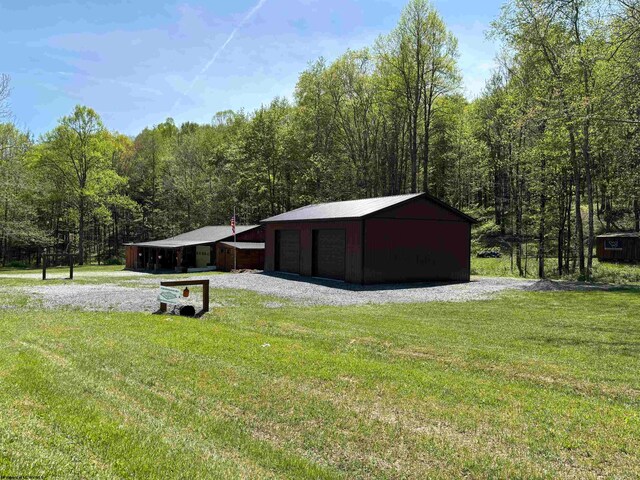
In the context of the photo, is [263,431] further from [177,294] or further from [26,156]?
[26,156]

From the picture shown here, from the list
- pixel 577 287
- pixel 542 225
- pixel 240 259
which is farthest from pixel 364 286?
pixel 542 225

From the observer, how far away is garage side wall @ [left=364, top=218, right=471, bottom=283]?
2030 cm

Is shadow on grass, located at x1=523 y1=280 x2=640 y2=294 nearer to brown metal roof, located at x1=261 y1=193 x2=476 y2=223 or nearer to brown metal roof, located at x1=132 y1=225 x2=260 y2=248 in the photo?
brown metal roof, located at x1=261 y1=193 x2=476 y2=223

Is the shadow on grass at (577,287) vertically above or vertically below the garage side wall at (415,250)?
below

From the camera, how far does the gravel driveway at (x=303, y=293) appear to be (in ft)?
41.8

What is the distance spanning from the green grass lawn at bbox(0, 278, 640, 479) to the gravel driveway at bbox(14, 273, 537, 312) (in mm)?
3727

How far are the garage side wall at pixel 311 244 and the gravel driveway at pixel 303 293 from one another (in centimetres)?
102

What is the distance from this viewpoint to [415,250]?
2141 centimetres

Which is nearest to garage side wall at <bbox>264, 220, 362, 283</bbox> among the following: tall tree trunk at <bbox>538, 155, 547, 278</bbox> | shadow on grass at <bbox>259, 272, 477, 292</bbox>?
shadow on grass at <bbox>259, 272, 477, 292</bbox>

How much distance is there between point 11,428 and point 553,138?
25257 millimetres

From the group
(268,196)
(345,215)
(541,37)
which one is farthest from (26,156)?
(541,37)

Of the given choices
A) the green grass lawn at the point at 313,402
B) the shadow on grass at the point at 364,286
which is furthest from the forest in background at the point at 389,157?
the green grass lawn at the point at 313,402

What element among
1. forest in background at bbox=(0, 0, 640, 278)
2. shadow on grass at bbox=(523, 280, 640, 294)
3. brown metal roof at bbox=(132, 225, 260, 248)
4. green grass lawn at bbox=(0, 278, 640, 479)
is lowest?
green grass lawn at bbox=(0, 278, 640, 479)

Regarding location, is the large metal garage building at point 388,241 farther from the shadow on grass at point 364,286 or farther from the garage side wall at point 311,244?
the shadow on grass at point 364,286
